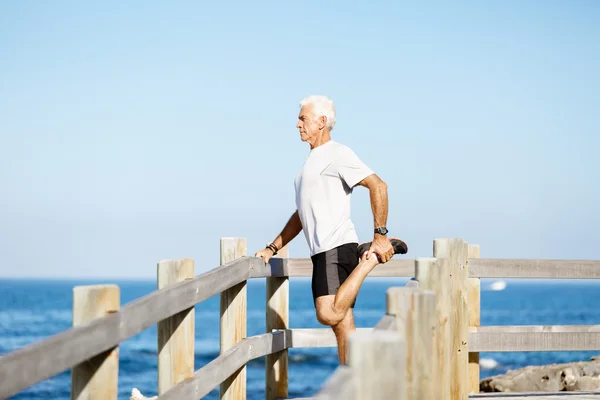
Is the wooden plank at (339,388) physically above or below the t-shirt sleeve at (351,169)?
below

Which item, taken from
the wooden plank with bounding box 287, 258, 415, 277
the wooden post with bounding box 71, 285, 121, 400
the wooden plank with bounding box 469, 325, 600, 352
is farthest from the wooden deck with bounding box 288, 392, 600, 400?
the wooden post with bounding box 71, 285, 121, 400

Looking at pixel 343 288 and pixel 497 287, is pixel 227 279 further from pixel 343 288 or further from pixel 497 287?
pixel 497 287

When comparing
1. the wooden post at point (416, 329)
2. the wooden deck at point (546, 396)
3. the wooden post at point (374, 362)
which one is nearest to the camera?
the wooden post at point (374, 362)

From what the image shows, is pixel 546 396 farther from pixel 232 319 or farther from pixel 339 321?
pixel 232 319

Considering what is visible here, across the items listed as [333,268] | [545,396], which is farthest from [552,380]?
[333,268]

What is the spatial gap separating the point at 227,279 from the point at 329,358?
34.6 m

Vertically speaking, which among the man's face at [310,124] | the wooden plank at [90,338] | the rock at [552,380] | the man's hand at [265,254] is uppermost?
the man's face at [310,124]

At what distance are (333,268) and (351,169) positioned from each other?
0.64 metres

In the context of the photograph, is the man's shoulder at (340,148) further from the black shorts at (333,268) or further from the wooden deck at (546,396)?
the wooden deck at (546,396)

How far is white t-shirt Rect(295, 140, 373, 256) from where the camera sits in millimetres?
5418

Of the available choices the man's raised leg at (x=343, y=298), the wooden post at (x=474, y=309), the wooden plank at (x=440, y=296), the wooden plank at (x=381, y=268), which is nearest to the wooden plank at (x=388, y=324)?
the wooden plank at (x=440, y=296)

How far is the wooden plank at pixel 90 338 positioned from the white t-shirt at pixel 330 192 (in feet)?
4.01

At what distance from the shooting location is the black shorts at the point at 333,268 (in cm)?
546

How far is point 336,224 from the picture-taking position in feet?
18.0
